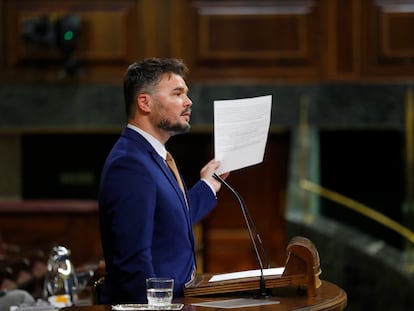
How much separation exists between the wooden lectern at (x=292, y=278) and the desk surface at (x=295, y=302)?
0.08 ft

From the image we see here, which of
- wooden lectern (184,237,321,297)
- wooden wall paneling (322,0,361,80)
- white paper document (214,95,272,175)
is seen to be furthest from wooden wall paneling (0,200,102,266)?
wooden lectern (184,237,321,297)

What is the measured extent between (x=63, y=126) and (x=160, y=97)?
452 centimetres

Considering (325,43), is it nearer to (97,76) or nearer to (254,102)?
(97,76)

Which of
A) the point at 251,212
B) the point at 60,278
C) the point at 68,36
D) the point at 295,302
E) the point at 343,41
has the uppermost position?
the point at 68,36

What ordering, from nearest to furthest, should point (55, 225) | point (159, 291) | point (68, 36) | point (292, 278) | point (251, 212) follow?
point (159, 291), point (292, 278), point (55, 225), point (68, 36), point (251, 212)

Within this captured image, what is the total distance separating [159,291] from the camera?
2232 millimetres

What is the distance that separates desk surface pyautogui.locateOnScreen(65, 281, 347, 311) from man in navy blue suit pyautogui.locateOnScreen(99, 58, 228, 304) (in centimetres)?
12

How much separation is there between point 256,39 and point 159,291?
A: 4.80 m

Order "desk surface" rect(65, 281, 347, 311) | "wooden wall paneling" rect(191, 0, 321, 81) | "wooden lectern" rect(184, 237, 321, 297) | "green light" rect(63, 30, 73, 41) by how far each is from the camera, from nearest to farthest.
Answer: "desk surface" rect(65, 281, 347, 311) → "wooden lectern" rect(184, 237, 321, 297) → "green light" rect(63, 30, 73, 41) → "wooden wall paneling" rect(191, 0, 321, 81)

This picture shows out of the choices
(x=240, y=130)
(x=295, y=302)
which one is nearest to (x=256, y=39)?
(x=240, y=130)

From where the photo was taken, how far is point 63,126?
700cm

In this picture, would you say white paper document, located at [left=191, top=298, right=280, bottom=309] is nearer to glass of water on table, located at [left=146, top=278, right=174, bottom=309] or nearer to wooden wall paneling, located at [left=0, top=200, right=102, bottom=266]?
glass of water on table, located at [left=146, top=278, right=174, bottom=309]

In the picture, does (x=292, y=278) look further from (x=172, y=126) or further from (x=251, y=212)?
(x=251, y=212)

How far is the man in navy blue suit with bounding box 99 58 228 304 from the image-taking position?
240 cm
